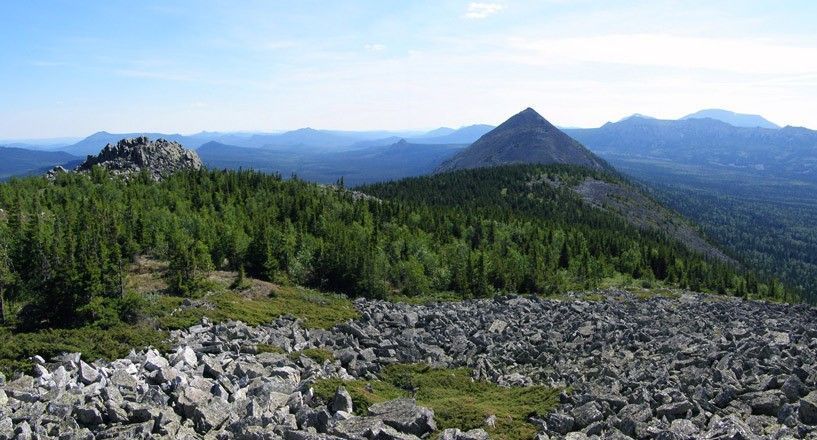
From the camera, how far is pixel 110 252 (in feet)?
157

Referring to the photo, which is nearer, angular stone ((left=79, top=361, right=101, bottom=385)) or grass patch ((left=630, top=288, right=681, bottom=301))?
angular stone ((left=79, top=361, right=101, bottom=385))

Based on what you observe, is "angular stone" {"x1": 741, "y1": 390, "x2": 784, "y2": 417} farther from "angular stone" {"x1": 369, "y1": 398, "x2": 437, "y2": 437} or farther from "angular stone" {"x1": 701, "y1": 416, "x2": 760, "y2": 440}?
"angular stone" {"x1": 369, "y1": 398, "x2": 437, "y2": 437}

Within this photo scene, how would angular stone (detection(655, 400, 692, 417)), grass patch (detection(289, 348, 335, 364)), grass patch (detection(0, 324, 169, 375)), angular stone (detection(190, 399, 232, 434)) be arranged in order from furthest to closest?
grass patch (detection(289, 348, 335, 364)) → grass patch (detection(0, 324, 169, 375)) → angular stone (detection(655, 400, 692, 417)) → angular stone (detection(190, 399, 232, 434))

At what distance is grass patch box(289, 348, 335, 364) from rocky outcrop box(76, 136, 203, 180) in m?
117

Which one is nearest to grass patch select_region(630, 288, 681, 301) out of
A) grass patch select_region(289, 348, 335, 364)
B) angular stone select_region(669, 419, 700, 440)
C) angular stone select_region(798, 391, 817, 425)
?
grass patch select_region(289, 348, 335, 364)

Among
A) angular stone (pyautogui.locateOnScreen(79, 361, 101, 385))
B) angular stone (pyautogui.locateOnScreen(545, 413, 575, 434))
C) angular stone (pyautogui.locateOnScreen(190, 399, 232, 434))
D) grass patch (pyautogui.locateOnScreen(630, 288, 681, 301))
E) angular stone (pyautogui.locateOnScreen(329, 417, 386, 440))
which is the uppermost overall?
angular stone (pyautogui.locateOnScreen(79, 361, 101, 385))

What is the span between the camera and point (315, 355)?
36.5 m

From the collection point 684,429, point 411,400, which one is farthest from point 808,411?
point 411,400

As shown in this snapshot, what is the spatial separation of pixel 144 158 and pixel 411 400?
144084mm

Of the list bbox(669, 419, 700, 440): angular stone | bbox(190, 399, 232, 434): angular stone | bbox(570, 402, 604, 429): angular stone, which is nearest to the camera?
bbox(669, 419, 700, 440): angular stone

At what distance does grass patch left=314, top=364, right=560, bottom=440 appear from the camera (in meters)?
26.1

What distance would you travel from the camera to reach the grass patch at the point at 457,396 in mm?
26109

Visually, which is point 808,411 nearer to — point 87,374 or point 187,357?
point 187,357

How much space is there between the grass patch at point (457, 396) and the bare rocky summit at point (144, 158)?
12140 cm
